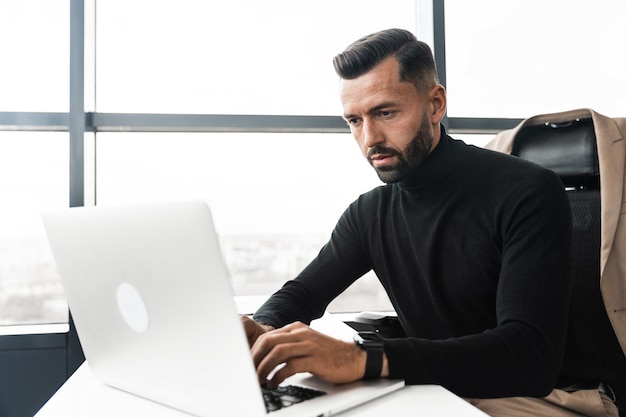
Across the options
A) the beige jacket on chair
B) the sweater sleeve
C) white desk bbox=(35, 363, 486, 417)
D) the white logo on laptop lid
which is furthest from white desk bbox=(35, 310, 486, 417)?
the beige jacket on chair

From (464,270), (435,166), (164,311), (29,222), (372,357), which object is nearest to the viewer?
(164,311)

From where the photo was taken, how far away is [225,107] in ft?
6.66

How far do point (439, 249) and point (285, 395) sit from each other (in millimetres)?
621

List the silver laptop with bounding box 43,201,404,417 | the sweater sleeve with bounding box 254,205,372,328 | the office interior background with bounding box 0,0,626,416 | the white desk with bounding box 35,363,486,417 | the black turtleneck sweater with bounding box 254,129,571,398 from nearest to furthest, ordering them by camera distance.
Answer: the silver laptop with bounding box 43,201,404,417, the white desk with bounding box 35,363,486,417, the black turtleneck sweater with bounding box 254,129,571,398, the sweater sleeve with bounding box 254,205,372,328, the office interior background with bounding box 0,0,626,416

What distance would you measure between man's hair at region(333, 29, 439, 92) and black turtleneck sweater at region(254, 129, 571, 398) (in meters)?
0.17

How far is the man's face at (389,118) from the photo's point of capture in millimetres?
1255

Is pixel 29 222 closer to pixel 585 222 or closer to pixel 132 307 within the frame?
pixel 132 307

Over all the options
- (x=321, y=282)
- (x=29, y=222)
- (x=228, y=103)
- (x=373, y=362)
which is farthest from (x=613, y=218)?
(x=29, y=222)

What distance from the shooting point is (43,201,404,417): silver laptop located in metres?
0.60

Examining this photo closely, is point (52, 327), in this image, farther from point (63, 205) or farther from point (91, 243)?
point (91, 243)

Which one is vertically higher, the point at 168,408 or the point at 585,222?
the point at 585,222

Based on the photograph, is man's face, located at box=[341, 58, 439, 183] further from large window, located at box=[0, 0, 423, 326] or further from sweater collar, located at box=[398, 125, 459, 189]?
large window, located at box=[0, 0, 423, 326]

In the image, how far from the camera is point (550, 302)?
95cm

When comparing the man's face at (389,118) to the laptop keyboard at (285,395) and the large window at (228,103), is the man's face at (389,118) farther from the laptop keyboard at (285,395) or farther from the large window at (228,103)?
the large window at (228,103)
